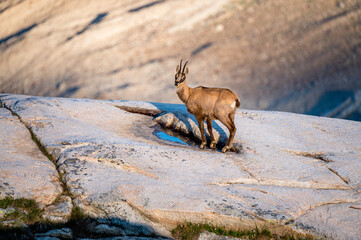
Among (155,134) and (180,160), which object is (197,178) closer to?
(180,160)

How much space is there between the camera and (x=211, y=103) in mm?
10133

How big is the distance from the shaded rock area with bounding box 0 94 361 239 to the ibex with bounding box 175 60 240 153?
2.16ft

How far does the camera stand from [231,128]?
32.9ft

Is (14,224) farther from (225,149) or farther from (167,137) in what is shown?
(225,149)

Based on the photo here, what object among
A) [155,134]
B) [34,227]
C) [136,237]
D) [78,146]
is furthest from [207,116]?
[34,227]

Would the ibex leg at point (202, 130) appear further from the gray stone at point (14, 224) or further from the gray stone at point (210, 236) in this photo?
the gray stone at point (14, 224)

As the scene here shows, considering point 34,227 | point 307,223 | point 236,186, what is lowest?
point 307,223

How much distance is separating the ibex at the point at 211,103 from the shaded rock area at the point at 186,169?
657 millimetres

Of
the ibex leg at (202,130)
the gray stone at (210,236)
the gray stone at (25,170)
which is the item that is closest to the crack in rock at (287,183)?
the gray stone at (210,236)

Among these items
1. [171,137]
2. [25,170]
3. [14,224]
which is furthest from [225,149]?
[14,224]

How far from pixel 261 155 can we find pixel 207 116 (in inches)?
75.6

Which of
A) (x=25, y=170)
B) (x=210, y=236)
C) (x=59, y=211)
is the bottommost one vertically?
(x=210, y=236)

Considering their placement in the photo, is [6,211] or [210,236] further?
[210,236]

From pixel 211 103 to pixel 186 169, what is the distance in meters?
2.51
